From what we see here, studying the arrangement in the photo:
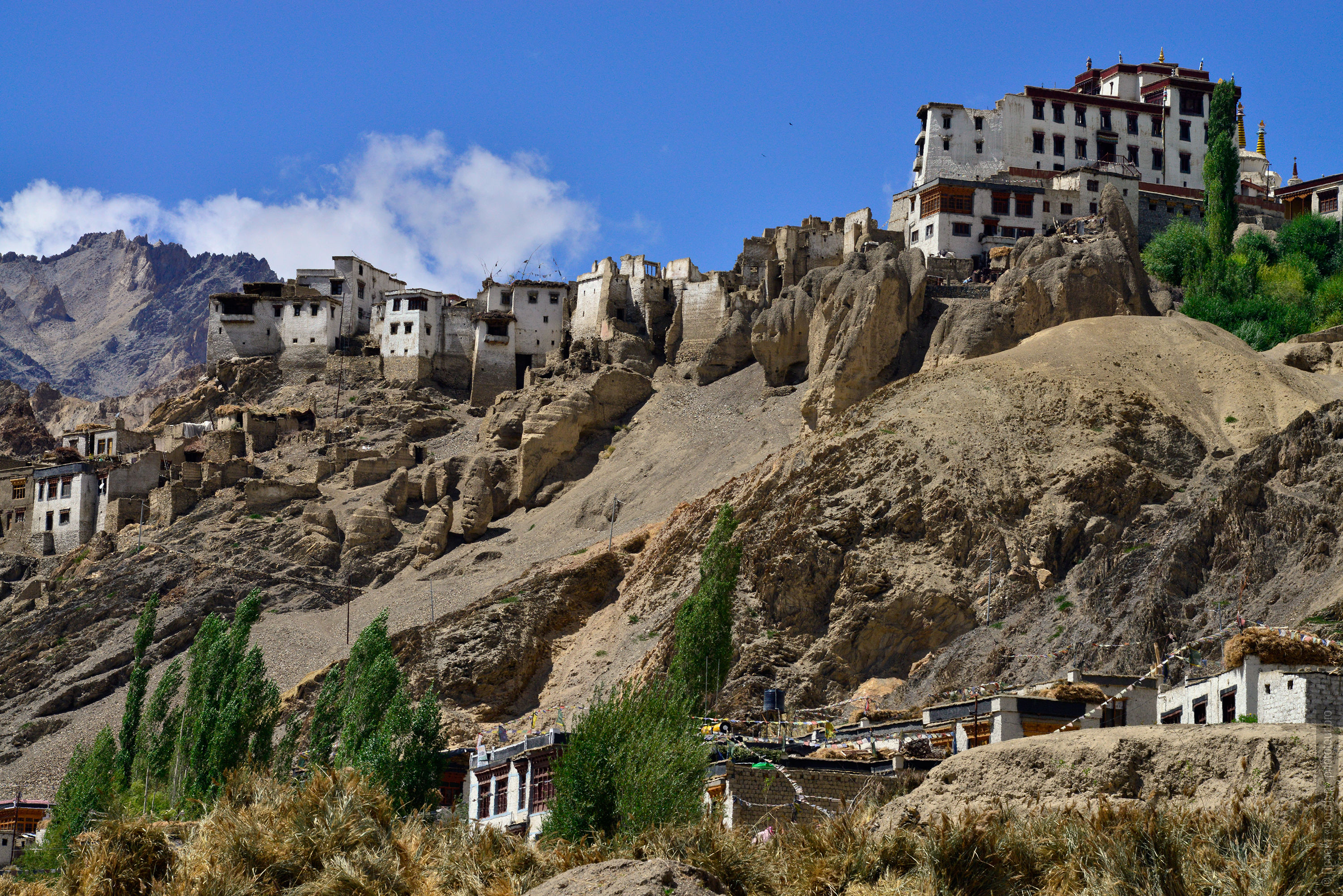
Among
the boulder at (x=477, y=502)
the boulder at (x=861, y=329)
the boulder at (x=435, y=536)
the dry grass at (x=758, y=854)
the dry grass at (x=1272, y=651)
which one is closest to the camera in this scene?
the dry grass at (x=758, y=854)

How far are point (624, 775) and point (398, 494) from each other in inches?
1778

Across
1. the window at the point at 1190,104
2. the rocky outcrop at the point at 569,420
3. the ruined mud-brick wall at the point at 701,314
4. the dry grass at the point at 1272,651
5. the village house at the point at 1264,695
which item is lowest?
the village house at the point at 1264,695

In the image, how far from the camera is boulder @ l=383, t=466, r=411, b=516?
72062 millimetres

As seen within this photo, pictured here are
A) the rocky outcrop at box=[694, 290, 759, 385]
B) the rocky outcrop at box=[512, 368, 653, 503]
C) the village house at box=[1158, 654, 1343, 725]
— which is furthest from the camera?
the rocky outcrop at box=[694, 290, 759, 385]

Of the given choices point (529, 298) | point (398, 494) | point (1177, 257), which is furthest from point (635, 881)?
point (529, 298)

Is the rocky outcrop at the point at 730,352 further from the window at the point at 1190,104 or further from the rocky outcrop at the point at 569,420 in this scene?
the window at the point at 1190,104

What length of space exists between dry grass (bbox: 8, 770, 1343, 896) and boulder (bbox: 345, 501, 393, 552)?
47.8 metres

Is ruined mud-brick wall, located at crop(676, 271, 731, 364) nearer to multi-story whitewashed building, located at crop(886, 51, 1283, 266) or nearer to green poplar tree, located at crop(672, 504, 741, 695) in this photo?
multi-story whitewashed building, located at crop(886, 51, 1283, 266)

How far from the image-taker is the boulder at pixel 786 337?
67562mm

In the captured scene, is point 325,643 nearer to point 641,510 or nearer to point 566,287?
point 641,510

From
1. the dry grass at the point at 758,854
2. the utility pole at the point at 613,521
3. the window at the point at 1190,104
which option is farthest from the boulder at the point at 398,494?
the dry grass at the point at 758,854

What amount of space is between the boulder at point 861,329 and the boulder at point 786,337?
4.28 meters

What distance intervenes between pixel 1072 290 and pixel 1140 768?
41646 millimetres

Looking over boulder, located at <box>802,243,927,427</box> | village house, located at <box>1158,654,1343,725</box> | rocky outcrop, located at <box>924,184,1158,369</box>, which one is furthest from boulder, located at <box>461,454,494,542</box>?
village house, located at <box>1158,654,1343,725</box>
